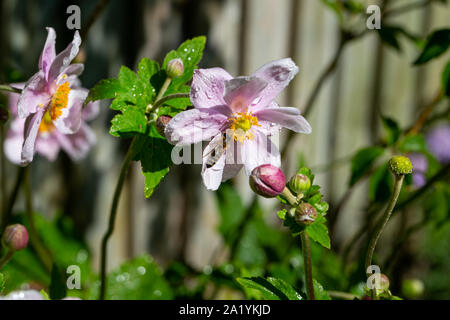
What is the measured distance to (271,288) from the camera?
2.60 feet

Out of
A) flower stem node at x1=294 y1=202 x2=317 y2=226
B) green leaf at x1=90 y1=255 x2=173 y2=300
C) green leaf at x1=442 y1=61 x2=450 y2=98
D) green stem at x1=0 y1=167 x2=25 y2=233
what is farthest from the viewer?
green leaf at x1=90 y1=255 x2=173 y2=300

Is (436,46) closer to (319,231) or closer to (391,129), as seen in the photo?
(391,129)

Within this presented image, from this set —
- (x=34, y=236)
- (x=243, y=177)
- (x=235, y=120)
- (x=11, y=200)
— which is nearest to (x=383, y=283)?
(x=235, y=120)

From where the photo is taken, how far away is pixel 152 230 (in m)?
2.11

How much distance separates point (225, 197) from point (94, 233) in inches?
21.3

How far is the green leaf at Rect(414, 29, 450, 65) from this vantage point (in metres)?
1.05

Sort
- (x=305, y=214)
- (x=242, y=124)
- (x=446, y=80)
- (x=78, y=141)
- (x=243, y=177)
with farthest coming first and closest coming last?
(x=243, y=177) → (x=78, y=141) → (x=446, y=80) → (x=242, y=124) → (x=305, y=214)

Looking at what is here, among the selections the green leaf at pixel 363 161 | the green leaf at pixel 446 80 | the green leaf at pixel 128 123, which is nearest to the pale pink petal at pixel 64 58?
the green leaf at pixel 128 123

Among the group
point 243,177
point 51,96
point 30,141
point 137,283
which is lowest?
point 137,283

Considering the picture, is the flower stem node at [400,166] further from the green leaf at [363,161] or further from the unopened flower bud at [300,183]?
the green leaf at [363,161]

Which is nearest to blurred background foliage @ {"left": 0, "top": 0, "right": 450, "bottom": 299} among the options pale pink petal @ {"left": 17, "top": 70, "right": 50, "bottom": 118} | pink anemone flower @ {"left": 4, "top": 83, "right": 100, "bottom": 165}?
Result: pink anemone flower @ {"left": 4, "top": 83, "right": 100, "bottom": 165}

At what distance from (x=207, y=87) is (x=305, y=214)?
0.23 metres

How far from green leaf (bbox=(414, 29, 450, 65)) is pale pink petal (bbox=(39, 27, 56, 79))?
677 millimetres

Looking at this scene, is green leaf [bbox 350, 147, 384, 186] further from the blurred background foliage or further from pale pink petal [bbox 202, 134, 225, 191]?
pale pink petal [bbox 202, 134, 225, 191]
